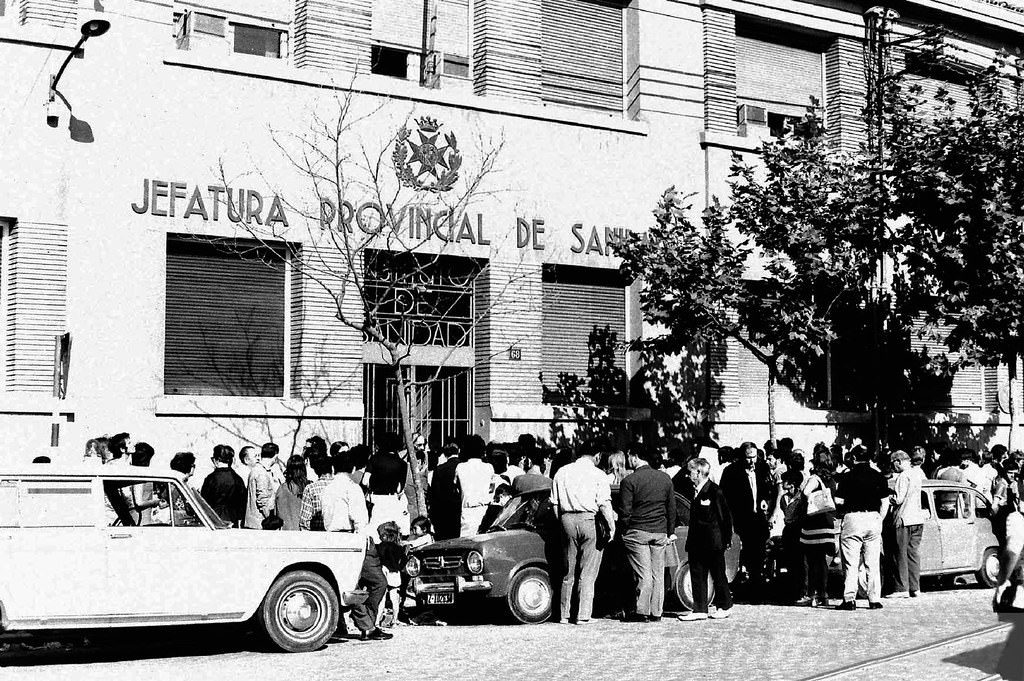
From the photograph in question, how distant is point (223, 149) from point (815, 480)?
27.6ft

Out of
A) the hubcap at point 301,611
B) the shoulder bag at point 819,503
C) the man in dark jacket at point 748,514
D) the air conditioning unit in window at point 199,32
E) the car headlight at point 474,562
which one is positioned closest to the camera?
the hubcap at point 301,611

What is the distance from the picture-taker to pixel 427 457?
19719mm

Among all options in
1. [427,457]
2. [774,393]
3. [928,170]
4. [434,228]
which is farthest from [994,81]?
[427,457]

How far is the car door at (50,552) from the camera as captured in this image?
1129 cm

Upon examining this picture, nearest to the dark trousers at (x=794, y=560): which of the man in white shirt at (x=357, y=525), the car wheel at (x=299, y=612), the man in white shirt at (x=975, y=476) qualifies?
the man in white shirt at (x=975, y=476)

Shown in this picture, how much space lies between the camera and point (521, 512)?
50.6ft

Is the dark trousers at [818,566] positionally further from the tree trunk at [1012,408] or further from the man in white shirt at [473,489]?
the tree trunk at [1012,408]

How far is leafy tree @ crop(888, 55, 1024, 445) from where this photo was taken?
21.1m

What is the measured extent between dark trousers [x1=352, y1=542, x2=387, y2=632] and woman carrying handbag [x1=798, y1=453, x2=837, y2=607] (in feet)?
16.6

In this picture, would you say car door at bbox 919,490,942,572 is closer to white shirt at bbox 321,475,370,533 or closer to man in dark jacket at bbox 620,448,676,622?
man in dark jacket at bbox 620,448,676,622

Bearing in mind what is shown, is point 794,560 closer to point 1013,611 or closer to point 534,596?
point 534,596

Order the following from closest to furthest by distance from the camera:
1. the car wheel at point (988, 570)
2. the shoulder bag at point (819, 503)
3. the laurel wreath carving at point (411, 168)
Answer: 1. the shoulder bag at point (819, 503)
2. the car wheel at point (988, 570)
3. the laurel wreath carving at point (411, 168)

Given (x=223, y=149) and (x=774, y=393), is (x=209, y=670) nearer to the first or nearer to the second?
(x=223, y=149)

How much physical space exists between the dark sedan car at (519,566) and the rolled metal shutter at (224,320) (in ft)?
16.7
